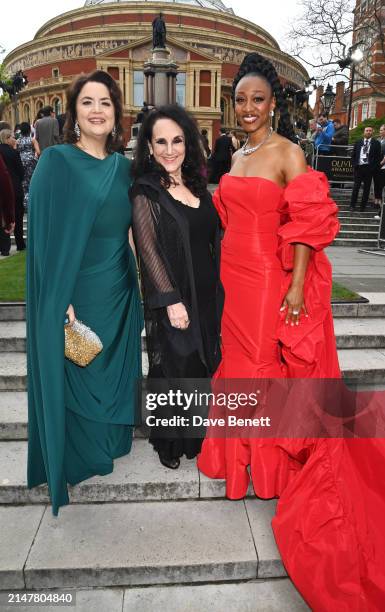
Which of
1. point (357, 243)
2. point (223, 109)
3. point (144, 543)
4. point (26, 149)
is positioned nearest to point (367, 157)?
point (357, 243)

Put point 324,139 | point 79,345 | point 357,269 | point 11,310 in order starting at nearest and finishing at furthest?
point 79,345
point 11,310
point 357,269
point 324,139

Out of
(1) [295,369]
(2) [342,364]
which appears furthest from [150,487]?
(2) [342,364]

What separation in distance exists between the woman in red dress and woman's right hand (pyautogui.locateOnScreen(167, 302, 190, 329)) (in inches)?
13.8

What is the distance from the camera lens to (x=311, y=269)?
267 cm

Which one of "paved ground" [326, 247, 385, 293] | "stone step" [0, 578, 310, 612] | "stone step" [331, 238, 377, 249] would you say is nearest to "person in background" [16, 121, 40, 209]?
→ "paved ground" [326, 247, 385, 293]

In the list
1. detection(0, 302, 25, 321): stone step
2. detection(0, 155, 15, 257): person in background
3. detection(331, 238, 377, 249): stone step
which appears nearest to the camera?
detection(0, 302, 25, 321): stone step

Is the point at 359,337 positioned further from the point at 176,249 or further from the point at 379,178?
the point at 379,178

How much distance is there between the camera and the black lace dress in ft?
8.24

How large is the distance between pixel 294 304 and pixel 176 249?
73cm

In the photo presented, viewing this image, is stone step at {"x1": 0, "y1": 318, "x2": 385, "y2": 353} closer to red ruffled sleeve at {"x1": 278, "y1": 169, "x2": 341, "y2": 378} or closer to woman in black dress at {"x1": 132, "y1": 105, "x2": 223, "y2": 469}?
woman in black dress at {"x1": 132, "y1": 105, "x2": 223, "y2": 469}

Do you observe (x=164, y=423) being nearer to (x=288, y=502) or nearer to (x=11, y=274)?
(x=288, y=502)

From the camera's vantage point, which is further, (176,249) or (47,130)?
(47,130)

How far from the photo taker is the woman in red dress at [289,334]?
238cm

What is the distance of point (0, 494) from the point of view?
116 inches
